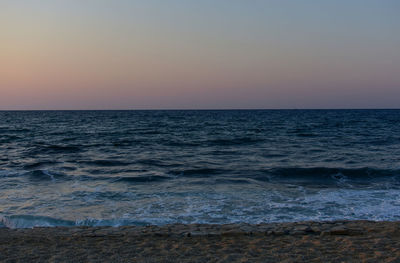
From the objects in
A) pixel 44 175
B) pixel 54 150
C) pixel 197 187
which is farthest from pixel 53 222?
pixel 54 150

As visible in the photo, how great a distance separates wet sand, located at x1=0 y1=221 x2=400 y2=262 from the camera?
19.7 feet

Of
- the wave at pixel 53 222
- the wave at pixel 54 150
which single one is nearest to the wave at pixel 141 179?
the wave at pixel 53 222

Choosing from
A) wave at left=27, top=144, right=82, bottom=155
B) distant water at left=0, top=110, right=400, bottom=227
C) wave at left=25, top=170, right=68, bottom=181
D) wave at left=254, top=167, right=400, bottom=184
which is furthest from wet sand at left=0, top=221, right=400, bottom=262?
wave at left=27, top=144, right=82, bottom=155

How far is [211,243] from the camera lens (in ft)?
22.7

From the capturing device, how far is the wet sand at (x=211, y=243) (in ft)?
19.7

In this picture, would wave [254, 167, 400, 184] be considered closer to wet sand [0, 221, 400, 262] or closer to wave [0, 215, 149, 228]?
wet sand [0, 221, 400, 262]

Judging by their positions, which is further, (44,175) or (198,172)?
(198,172)

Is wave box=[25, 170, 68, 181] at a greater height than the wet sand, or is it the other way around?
the wet sand

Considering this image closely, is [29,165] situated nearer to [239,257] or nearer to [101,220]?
[101,220]

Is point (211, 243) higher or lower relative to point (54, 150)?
higher

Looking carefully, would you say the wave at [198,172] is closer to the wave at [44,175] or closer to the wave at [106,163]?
the wave at [106,163]

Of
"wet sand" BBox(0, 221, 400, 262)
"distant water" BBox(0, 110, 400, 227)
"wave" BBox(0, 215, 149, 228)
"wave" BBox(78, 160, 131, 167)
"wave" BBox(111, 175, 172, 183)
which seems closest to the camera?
"wet sand" BBox(0, 221, 400, 262)

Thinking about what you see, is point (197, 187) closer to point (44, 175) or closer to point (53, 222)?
point (53, 222)

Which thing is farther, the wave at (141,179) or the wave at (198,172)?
the wave at (198,172)
